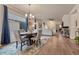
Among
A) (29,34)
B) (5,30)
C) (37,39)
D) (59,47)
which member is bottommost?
(59,47)

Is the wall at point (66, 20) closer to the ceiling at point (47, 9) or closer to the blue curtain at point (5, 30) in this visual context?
the ceiling at point (47, 9)

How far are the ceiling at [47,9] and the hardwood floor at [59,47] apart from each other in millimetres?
537

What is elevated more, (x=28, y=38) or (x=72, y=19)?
(x=72, y=19)

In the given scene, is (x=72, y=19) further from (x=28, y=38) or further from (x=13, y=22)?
(x=13, y=22)

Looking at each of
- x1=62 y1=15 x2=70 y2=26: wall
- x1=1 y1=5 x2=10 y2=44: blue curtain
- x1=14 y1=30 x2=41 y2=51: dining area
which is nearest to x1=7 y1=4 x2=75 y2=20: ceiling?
x1=62 y1=15 x2=70 y2=26: wall

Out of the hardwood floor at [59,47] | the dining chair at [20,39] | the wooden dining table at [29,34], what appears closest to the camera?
the hardwood floor at [59,47]

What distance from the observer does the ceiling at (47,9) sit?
2.93m

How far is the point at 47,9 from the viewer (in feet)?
9.98

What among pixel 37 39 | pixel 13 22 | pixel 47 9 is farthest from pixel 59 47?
pixel 13 22

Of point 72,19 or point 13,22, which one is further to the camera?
point 72,19

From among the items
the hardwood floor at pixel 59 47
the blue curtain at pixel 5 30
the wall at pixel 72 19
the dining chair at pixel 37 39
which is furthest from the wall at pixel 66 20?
the blue curtain at pixel 5 30

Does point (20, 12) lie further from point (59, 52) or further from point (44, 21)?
point (59, 52)

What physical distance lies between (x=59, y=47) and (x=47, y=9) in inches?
35.8

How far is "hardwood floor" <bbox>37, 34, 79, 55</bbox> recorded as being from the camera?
289 centimetres
